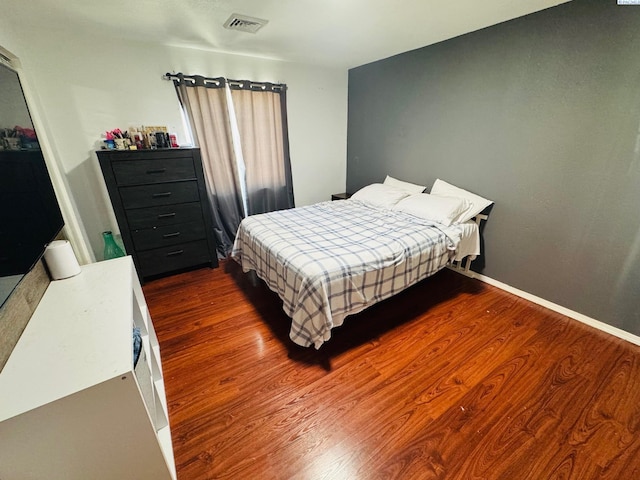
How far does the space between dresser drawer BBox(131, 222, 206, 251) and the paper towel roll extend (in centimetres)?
116

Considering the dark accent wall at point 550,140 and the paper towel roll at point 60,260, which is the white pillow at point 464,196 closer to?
the dark accent wall at point 550,140

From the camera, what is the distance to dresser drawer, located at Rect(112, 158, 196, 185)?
226 centimetres

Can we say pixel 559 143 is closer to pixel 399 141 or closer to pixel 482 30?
pixel 482 30

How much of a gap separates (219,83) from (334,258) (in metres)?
2.38

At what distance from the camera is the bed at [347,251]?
5.27ft

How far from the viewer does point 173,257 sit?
2.65 m

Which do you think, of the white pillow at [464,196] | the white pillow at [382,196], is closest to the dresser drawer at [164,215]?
the white pillow at [382,196]

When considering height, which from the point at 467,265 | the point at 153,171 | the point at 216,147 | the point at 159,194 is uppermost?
the point at 216,147

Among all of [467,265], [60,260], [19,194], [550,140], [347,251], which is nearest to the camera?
[19,194]

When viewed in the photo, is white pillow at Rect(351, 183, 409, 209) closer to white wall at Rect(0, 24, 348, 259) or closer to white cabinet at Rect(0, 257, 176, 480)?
white wall at Rect(0, 24, 348, 259)

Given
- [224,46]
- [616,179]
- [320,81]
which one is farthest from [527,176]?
[224,46]

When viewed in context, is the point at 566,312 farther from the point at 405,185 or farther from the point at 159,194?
the point at 159,194

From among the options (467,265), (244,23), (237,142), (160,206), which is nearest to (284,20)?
(244,23)

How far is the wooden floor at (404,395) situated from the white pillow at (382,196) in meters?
1.15
